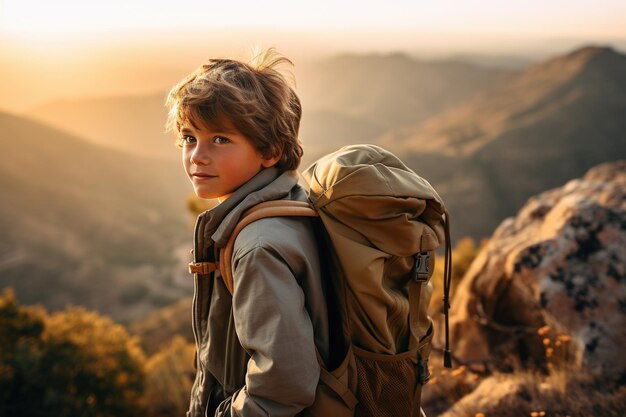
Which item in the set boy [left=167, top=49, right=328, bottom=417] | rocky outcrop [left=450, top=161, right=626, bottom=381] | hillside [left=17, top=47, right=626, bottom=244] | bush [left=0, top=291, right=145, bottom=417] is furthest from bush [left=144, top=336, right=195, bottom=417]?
boy [left=167, top=49, right=328, bottom=417]

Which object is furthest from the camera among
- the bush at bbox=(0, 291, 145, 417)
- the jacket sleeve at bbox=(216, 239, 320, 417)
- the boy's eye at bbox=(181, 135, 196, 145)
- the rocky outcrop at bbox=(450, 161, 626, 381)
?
the bush at bbox=(0, 291, 145, 417)

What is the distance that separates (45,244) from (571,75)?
46547mm

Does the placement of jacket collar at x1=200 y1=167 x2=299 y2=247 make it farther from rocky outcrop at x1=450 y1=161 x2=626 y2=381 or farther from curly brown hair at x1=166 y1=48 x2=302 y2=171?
rocky outcrop at x1=450 y1=161 x2=626 y2=381

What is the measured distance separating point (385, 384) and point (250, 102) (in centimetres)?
104

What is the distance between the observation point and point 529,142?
34188mm

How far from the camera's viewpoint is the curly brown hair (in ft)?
5.14

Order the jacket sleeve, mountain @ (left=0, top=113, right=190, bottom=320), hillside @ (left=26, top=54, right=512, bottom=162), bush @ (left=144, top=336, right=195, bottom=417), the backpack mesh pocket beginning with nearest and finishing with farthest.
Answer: the jacket sleeve → the backpack mesh pocket → bush @ (left=144, top=336, right=195, bottom=417) → mountain @ (left=0, top=113, right=190, bottom=320) → hillside @ (left=26, top=54, right=512, bottom=162)

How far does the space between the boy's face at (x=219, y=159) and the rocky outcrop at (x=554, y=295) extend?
2196mm

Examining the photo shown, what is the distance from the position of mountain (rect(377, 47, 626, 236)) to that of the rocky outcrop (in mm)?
23928

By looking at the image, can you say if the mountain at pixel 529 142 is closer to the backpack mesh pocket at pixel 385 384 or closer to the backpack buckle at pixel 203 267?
the backpack mesh pocket at pixel 385 384

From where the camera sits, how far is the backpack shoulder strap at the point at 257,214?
1497 millimetres

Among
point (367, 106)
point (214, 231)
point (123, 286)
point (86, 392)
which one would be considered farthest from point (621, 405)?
point (367, 106)

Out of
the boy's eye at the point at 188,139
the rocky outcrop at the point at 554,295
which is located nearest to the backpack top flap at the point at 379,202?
the boy's eye at the point at 188,139

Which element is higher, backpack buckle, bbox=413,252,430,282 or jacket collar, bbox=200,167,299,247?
jacket collar, bbox=200,167,299,247
